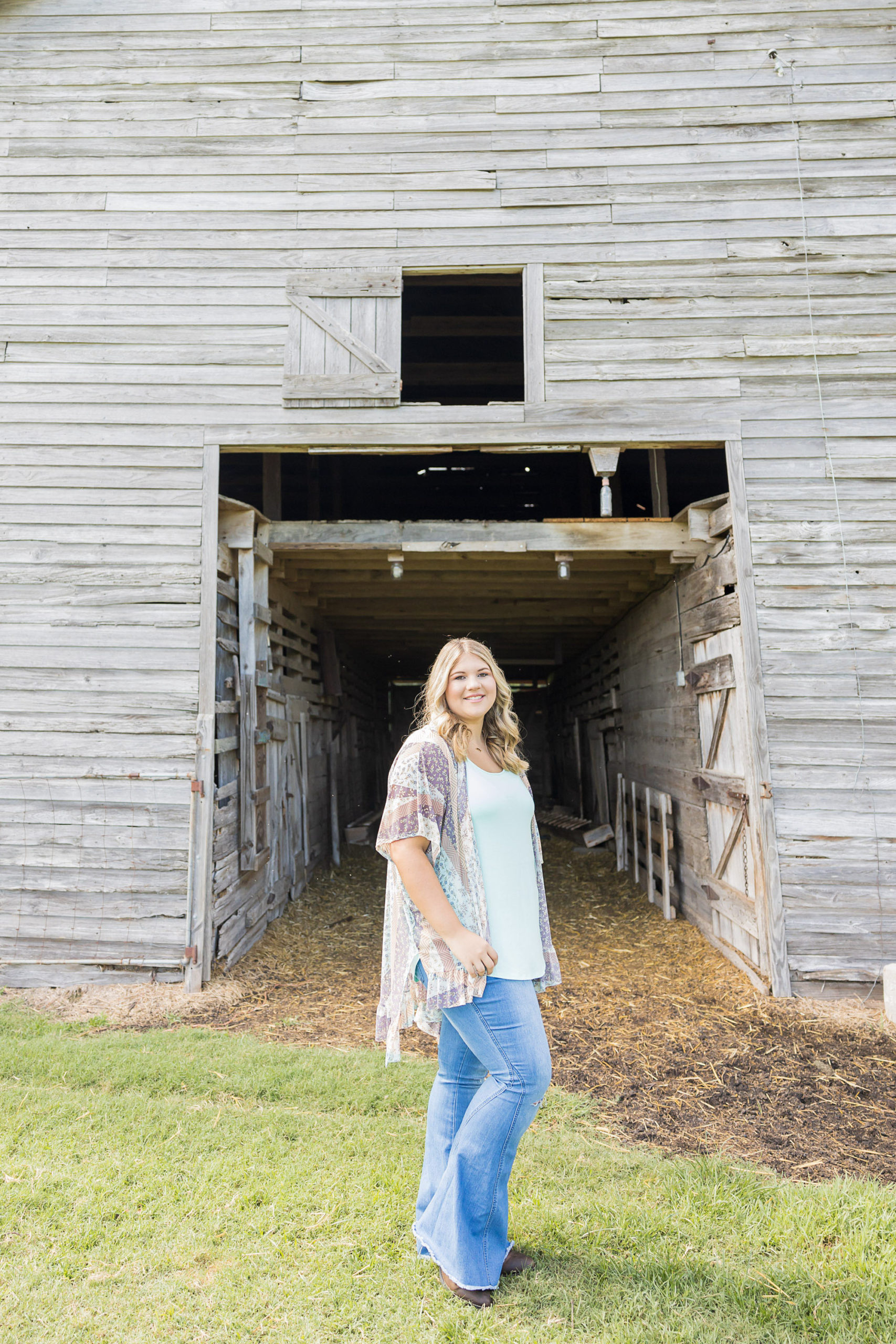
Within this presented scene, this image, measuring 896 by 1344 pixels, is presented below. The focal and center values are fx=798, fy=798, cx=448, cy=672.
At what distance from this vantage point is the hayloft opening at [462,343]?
378 inches

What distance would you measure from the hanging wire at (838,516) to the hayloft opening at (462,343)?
2.98 m

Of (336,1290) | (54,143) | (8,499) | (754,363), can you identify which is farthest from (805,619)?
(54,143)

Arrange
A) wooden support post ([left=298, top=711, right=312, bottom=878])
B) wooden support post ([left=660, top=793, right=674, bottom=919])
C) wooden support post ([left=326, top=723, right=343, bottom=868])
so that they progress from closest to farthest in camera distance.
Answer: wooden support post ([left=660, top=793, right=674, bottom=919]) → wooden support post ([left=298, top=711, right=312, bottom=878]) → wooden support post ([left=326, top=723, right=343, bottom=868])

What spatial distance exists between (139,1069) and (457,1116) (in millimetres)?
2498

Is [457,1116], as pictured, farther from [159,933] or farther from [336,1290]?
[159,933]

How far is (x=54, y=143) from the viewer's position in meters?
6.45

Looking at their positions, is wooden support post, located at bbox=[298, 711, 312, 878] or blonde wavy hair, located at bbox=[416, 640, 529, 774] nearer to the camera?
blonde wavy hair, located at bbox=[416, 640, 529, 774]

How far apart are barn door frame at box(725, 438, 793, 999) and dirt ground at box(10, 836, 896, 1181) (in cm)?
38

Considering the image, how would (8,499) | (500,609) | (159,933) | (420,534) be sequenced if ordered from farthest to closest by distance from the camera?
(500,609) < (420,534) < (8,499) < (159,933)

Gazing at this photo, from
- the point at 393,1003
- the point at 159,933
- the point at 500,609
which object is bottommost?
the point at 159,933

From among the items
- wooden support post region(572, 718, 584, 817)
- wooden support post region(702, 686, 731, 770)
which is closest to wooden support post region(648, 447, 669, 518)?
wooden support post region(702, 686, 731, 770)

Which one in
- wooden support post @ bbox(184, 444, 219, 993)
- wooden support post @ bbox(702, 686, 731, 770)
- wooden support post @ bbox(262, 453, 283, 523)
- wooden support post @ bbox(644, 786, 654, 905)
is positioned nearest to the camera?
wooden support post @ bbox(184, 444, 219, 993)

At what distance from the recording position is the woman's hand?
7.31 feet

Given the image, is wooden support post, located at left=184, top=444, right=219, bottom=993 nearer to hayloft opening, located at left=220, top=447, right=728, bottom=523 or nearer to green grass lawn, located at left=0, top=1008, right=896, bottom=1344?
green grass lawn, located at left=0, top=1008, right=896, bottom=1344
